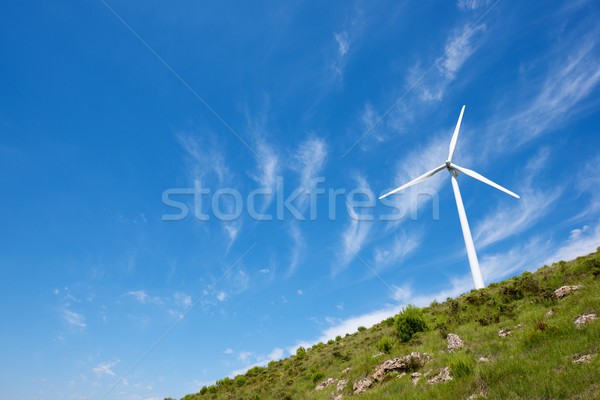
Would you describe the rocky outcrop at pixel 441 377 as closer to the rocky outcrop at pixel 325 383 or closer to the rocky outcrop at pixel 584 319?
the rocky outcrop at pixel 584 319

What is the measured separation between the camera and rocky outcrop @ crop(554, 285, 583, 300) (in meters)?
19.4

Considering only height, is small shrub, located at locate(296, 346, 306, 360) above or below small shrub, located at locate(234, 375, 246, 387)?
above

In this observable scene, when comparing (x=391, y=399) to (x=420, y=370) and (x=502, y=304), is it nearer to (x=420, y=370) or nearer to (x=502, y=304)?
→ (x=420, y=370)

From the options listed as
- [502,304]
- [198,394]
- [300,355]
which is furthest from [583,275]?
[198,394]

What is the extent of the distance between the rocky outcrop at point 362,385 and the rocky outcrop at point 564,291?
12.1 m

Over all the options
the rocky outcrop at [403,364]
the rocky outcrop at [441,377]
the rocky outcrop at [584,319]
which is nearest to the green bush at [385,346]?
the rocky outcrop at [403,364]

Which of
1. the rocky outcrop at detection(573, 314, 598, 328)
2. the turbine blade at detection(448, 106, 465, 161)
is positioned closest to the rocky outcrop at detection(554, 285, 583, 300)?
the rocky outcrop at detection(573, 314, 598, 328)

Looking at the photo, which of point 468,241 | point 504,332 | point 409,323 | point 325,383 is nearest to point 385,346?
point 409,323

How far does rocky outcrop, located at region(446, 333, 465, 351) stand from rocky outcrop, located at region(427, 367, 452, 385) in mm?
3686

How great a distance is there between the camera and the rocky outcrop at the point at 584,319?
46.5 feet

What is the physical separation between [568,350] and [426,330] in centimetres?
1299

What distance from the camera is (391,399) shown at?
45.9 feet

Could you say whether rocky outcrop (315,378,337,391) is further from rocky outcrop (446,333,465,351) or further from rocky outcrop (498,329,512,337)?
rocky outcrop (498,329,512,337)

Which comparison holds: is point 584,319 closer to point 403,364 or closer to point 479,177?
point 403,364
